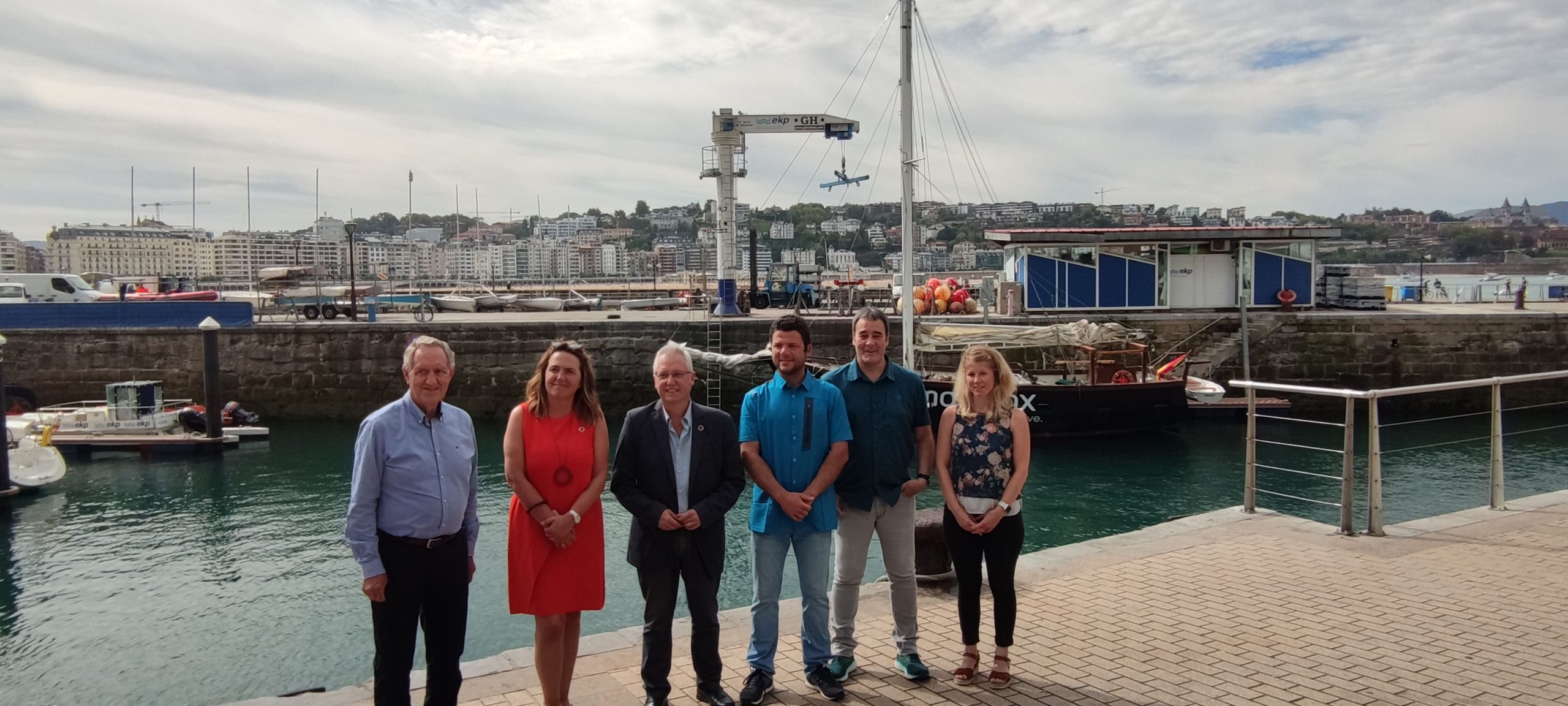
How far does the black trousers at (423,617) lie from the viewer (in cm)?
368

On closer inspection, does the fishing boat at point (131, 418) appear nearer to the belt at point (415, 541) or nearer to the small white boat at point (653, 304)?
the small white boat at point (653, 304)

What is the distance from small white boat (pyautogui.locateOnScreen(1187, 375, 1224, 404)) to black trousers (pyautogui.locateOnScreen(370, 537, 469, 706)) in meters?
19.4

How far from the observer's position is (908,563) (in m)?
4.55

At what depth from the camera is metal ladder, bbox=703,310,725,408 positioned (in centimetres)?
2197

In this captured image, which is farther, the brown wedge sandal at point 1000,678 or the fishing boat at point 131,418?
the fishing boat at point 131,418

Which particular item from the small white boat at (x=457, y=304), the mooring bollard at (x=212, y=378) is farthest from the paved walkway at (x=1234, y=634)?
the small white boat at (x=457, y=304)

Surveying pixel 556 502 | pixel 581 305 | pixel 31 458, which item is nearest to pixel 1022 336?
pixel 556 502

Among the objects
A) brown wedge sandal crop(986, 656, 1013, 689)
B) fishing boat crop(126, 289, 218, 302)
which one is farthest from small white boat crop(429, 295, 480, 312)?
brown wedge sandal crop(986, 656, 1013, 689)

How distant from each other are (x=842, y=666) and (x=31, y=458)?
16.6 meters

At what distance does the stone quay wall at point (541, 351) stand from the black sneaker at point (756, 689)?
62.7 feet

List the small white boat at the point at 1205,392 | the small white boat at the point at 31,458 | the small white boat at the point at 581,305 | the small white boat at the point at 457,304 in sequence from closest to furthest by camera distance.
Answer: the small white boat at the point at 31,458, the small white boat at the point at 1205,392, the small white boat at the point at 457,304, the small white boat at the point at 581,305

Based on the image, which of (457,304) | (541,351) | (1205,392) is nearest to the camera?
(1205,392)

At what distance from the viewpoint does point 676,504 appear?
4.14 m

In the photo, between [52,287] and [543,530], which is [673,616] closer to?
[543,530]
